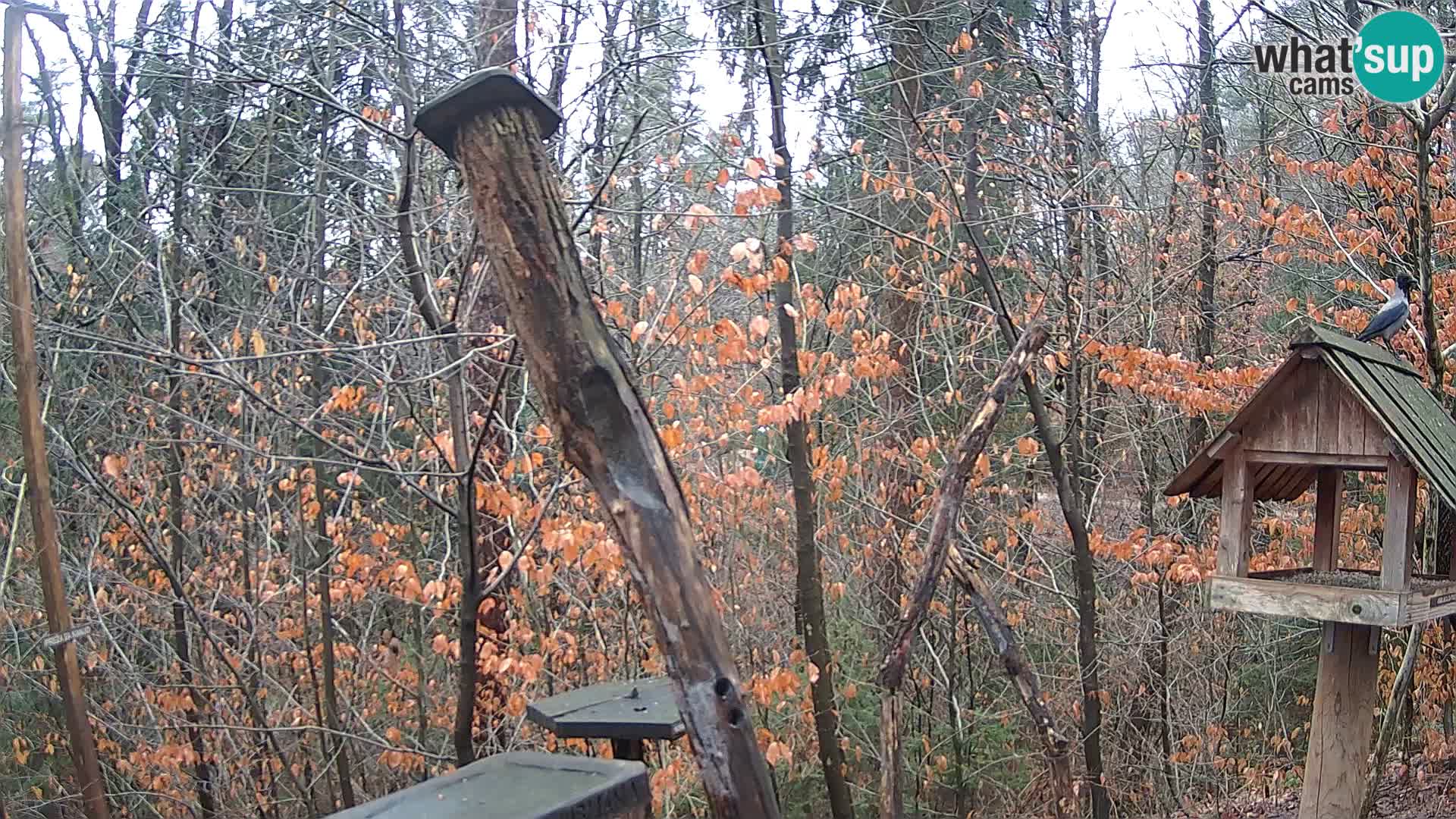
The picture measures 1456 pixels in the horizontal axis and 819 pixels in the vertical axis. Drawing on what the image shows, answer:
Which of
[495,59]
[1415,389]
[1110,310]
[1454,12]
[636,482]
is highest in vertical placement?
[1454,12]

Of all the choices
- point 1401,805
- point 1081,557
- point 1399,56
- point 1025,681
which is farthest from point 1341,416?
point 1401,805

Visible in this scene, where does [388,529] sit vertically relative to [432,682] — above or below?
above

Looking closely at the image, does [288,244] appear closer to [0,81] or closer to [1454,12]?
[0,81]

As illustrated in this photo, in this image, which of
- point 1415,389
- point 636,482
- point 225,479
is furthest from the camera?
point 225,479

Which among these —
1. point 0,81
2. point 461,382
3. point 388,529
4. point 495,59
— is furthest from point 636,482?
point 388,529

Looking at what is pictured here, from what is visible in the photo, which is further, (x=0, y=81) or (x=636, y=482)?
(x=0, y=81)

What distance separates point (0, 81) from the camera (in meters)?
5.64

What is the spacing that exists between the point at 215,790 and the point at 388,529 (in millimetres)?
2278

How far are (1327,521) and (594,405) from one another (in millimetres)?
3231

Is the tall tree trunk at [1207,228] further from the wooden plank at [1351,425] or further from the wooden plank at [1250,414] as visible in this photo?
the wooden plank at [1351,425]

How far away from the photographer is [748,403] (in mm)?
6918

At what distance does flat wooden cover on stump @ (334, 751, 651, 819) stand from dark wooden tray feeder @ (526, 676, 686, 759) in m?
0.70

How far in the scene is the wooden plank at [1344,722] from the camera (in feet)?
13.2

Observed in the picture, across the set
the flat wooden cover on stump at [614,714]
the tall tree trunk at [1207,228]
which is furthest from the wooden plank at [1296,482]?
the tall tree trunk at [1207,228]
